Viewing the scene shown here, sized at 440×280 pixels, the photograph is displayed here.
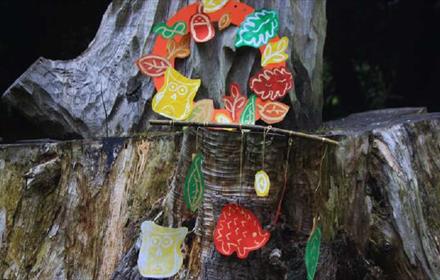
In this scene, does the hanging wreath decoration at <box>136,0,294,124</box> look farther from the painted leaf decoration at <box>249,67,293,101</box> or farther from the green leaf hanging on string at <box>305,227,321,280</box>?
the green leaf hanging on string at <box>305,227,321,280</box>

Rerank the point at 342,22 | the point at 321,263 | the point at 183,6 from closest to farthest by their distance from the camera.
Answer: the point at 321,263 → the point at 183,6 → the point at 342,22

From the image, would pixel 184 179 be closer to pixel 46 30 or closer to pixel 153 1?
pixel 153 1

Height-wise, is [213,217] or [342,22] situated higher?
[342,22]

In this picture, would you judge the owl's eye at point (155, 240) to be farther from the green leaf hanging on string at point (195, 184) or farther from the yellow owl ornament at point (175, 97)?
the yellow owl ornament at point (175, 97)

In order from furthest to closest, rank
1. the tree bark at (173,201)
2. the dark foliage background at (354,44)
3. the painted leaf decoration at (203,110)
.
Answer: the dark foliage background at (354,44), the painted leaf decoration at (203,110), the tree bark at (173,201)

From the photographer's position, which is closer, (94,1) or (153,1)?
(153,1)

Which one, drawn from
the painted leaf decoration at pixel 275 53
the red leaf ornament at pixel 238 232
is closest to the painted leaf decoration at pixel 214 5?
the painted leaf decoration at pixel 275 53

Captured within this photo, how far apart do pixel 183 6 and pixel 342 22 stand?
246 cm

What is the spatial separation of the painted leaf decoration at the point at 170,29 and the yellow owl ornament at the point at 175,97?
0.25 m

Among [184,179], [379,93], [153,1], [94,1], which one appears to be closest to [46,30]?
[94,1]

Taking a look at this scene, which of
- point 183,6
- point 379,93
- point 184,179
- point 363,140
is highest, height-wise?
point 379,93

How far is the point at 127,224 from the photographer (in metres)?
2.04

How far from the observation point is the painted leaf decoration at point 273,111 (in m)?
2.19

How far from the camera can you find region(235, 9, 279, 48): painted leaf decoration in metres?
2.31
